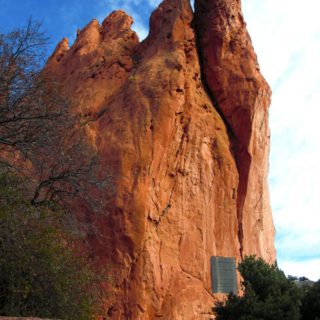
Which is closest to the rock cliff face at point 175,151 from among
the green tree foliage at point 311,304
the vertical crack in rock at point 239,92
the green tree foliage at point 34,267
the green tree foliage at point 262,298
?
the vertical crack in rock at point 239,92

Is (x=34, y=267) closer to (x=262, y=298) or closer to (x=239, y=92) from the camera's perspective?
(x=262, y=298)

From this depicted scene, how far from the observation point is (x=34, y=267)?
12.2 meters

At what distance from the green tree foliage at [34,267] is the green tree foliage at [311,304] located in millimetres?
9353

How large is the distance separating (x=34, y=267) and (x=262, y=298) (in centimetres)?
926

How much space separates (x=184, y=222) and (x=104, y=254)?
3982 millimetres

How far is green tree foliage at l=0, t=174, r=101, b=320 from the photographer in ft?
37.2

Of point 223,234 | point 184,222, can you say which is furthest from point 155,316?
point 223,234

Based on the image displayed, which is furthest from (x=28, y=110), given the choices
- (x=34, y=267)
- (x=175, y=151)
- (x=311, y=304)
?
(x=311, y=304)

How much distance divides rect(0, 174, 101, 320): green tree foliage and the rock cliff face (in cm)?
372

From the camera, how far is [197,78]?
23.9m

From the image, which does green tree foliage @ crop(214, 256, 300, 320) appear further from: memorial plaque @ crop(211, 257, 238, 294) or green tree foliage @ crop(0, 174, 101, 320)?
green tree foliage @ crop(0, 174, 101, 320)

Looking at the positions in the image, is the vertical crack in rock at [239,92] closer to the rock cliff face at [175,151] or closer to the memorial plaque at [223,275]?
the rock cliff face at [175,151]

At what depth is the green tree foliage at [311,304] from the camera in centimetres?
1892

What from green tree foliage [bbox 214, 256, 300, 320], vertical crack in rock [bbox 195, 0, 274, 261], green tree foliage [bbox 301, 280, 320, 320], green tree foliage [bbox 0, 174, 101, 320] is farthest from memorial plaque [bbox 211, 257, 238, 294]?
green tree foliage [bbox 0, 174, 101, 320]
